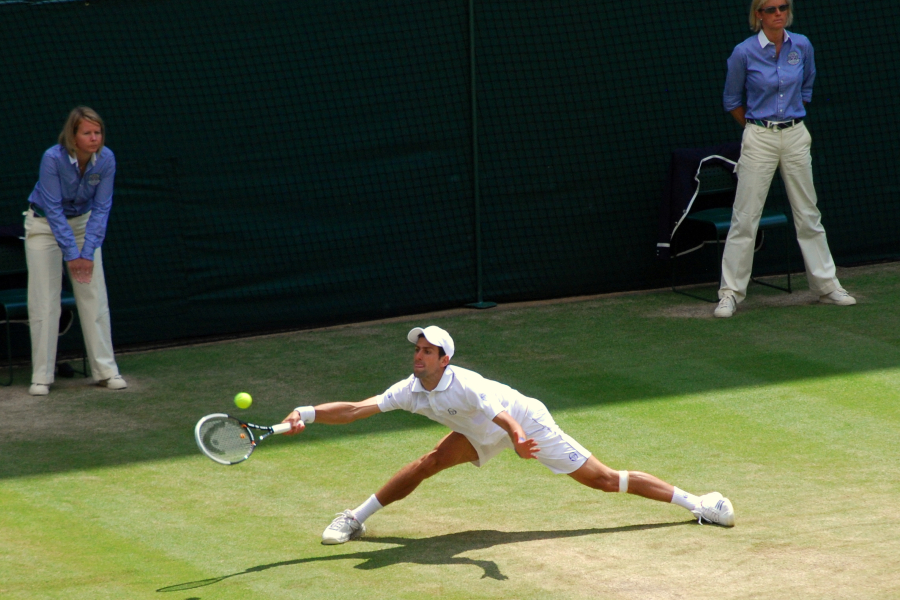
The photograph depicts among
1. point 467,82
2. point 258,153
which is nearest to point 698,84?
point 467,82

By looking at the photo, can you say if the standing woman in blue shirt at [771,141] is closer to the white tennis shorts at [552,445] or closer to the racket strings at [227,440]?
the white tennis shorts at [552,445]

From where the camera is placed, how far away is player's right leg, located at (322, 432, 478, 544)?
671 centimetres

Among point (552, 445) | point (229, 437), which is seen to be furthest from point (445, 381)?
point (229, 437)

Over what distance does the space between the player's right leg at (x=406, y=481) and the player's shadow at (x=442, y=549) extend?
114 mm

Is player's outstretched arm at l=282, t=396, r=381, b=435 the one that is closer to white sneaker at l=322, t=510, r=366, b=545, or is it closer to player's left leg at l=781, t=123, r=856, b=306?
white sneaker at l=322, t=510, r=366, b=545

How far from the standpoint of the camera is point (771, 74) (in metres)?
10.4

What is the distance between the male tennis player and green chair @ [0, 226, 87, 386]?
411 cm

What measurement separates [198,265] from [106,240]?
2.62ft

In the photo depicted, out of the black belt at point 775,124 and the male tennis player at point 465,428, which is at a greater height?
the black belt at point 775,124

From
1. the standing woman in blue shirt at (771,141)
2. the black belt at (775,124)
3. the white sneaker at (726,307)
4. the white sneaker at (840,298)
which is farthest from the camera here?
the white sneaker at (840,298)

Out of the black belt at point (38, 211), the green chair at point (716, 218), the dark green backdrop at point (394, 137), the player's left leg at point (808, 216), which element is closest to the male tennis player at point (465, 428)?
the black belt at point (38, 211)

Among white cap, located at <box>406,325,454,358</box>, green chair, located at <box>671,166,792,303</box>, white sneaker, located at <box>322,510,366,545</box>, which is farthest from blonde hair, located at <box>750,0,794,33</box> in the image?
white sneaker, located at <box>322,510,366,545</box>

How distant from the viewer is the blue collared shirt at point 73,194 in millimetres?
9094

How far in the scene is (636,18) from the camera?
11.6 metres
